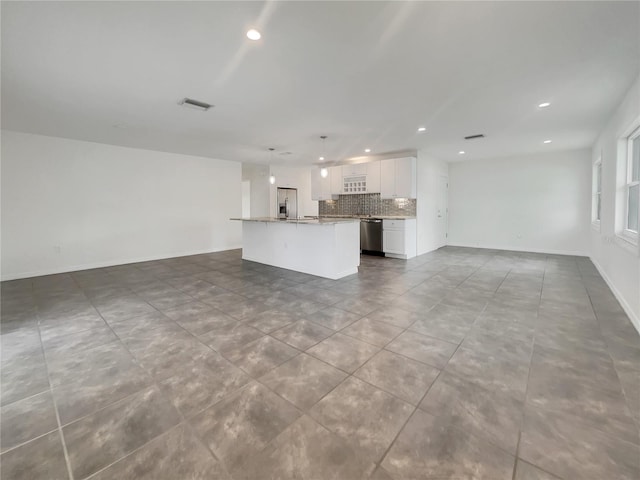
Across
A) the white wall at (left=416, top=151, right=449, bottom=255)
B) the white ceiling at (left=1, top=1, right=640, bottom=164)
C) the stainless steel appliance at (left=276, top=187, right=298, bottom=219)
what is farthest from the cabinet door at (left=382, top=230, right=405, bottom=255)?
the stainless steel appliance at (left=276, top=187, right=298, bottom=219)

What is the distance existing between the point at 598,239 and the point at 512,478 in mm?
5974

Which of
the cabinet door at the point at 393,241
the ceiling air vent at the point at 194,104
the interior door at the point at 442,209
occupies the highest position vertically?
the ceiling air vent at the point at 194,104

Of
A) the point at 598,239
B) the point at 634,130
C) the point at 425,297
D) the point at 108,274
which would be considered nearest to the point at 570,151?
the point at 598,239

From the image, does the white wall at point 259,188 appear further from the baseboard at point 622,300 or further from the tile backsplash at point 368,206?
the baseboard at point 622,300

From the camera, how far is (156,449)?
1395 mm

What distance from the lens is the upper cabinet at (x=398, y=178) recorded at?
6.28 metres

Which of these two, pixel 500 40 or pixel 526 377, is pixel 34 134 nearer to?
pixel 500 40

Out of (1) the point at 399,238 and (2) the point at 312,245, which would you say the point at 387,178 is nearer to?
(1) the point at 399,238

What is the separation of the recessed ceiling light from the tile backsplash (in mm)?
5261

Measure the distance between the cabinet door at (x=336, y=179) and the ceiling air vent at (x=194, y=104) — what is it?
4.44 metres

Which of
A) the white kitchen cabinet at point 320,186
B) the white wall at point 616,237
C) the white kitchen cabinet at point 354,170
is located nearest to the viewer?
the white wall at point 616,237

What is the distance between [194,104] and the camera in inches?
137

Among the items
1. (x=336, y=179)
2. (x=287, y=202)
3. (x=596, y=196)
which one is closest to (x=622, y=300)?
(x=596, y=196)

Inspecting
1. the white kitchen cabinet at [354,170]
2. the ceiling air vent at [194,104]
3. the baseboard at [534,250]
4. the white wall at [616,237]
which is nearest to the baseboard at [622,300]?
the white wall at [616,237]
